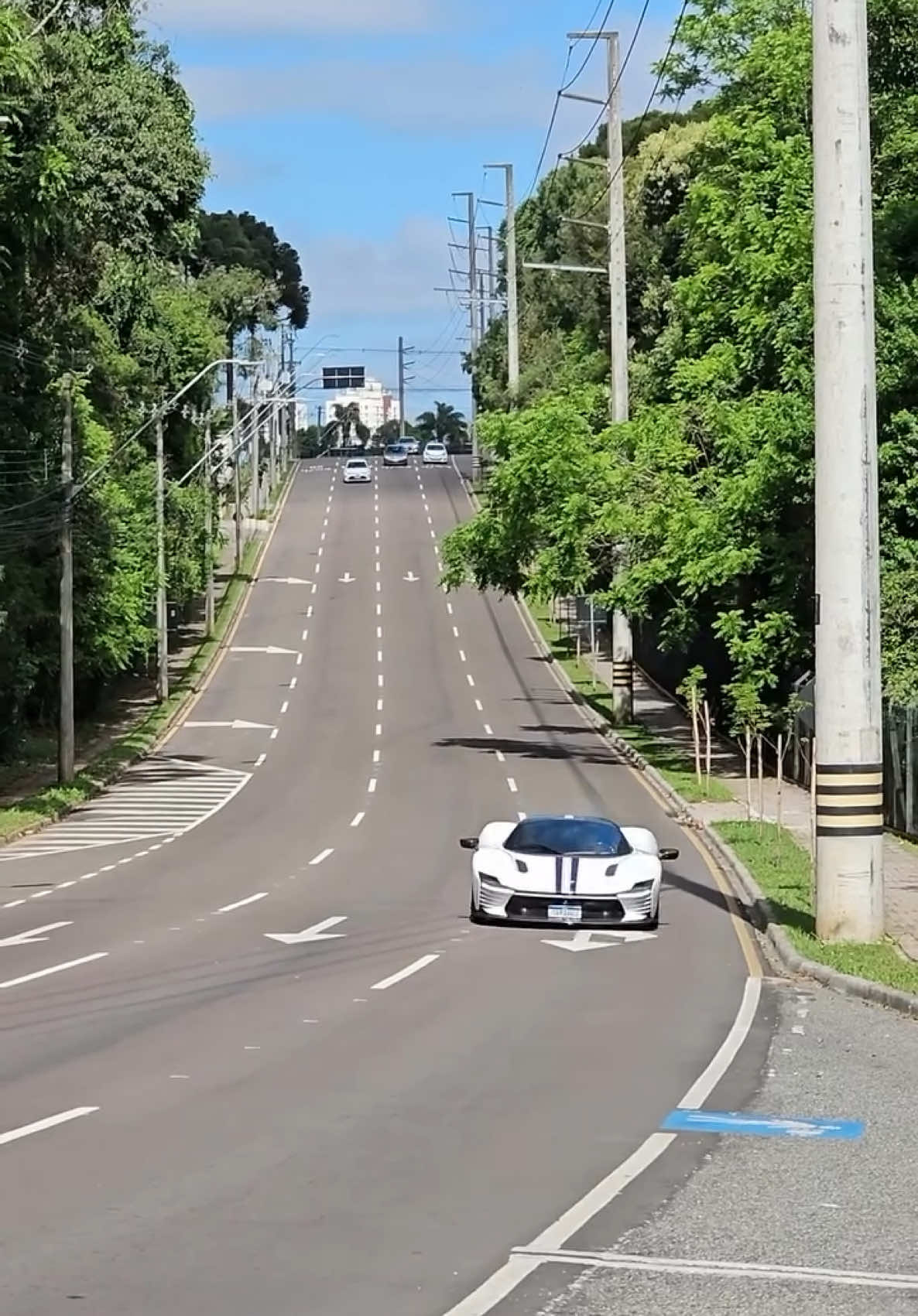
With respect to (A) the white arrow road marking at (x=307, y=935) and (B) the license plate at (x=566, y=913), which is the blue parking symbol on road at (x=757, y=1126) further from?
(B) the license plate at (x=566, y=913)

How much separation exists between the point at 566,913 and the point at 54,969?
20.4 feet

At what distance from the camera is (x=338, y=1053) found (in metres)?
13.4

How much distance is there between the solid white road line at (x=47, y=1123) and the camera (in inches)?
405

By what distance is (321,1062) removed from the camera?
13.0 metres

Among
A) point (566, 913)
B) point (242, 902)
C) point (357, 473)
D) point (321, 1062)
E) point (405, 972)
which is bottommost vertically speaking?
point (242, 902)

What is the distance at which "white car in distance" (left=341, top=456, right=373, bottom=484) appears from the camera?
127688 mm

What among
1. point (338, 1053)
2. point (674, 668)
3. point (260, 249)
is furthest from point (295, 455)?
point (338, 1053)

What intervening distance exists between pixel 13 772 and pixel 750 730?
18644mm

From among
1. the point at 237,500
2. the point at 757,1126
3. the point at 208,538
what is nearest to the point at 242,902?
the point at 757,1126

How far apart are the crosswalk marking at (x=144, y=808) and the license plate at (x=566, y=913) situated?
44.3 feet

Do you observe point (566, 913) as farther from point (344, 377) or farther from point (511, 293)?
point (344, 377)

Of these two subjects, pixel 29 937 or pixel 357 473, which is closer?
pixel 29 937

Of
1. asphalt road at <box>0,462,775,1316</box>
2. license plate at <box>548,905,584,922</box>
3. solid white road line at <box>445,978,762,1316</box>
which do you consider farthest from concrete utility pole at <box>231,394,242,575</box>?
solid white road line at <box>445,978,762,1316</box>

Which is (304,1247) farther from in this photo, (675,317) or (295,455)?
(295,455)
